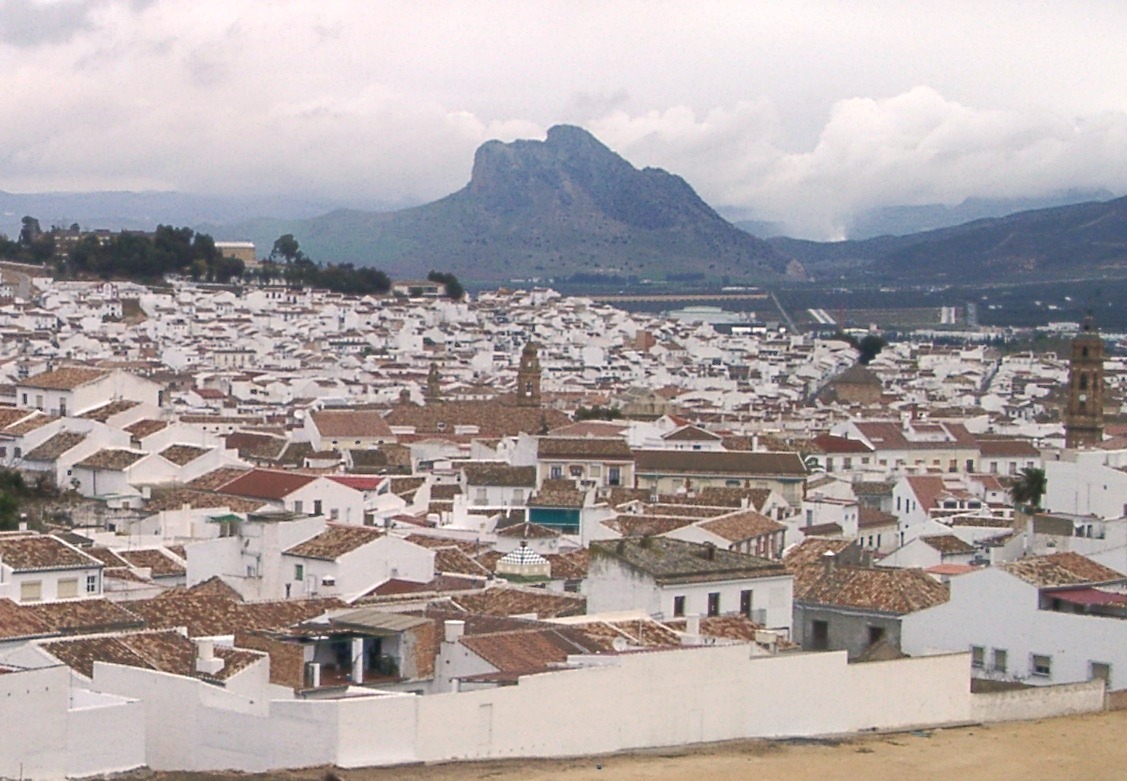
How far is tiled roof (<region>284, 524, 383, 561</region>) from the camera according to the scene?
3312 cm

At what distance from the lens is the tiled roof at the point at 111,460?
157 ft

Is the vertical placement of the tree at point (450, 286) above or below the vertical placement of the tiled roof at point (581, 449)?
above

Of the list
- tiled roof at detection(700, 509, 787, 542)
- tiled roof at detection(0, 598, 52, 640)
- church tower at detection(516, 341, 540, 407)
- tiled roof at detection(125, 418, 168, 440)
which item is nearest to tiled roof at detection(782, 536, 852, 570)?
tiled roof at detection(700, 509, 787, 542)

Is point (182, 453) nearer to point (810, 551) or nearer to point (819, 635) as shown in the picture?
point (810, 551)

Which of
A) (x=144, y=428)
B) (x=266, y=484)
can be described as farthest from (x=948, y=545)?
(x=144, y=428)

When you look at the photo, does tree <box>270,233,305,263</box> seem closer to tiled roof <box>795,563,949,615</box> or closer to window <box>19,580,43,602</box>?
tiled roof <box>795,563,949,615</box>

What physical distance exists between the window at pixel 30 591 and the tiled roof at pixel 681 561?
316 inches

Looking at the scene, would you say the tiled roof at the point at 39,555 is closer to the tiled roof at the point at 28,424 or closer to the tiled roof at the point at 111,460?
the tiled roof at the point at 111,460

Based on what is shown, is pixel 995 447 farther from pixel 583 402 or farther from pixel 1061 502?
pixel 1061 502

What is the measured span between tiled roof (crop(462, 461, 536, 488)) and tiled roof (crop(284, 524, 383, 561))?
1659 centimetres

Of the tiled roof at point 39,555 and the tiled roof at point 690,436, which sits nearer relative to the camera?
the tiled roof at point 39,555

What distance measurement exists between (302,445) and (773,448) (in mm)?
14130

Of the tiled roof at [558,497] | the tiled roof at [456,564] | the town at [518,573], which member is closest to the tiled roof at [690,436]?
the town at [518,573]

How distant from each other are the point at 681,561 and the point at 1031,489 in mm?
21950
